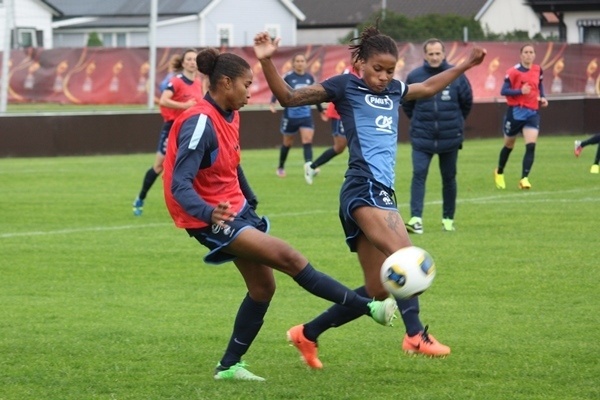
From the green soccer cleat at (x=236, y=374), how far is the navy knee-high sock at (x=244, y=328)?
0.03m

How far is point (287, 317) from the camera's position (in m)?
8.79

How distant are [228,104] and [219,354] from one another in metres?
1.75

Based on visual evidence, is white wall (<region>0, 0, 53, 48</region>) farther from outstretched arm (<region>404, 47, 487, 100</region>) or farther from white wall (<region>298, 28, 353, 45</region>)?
outstretched arm (<region>404, 47, 487, 100</region>)

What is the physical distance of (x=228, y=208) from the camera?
610cm

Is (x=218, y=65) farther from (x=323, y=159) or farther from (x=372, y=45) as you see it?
(x=323, y=159)

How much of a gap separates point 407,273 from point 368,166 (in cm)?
99

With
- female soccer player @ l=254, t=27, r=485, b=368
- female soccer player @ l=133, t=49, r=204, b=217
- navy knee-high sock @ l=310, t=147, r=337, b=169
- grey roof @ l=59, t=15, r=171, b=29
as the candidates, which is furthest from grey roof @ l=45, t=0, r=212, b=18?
female soccer player @ l=254, t=27, r=485, b=368

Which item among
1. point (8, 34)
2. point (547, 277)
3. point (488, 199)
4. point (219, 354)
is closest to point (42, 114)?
point (8, 34)

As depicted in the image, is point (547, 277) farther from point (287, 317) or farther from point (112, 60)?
point (112, 60)

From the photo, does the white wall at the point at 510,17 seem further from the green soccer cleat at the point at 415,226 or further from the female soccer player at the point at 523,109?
the green soccer cleat at the point at 415,226

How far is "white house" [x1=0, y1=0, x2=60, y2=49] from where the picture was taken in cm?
4038

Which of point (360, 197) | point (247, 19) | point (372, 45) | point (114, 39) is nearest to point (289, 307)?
point (360, 197)

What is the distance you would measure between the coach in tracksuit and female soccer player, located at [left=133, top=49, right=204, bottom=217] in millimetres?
3356

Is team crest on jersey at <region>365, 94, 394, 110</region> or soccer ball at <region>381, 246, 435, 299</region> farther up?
team crest on jersey at <region>365, 94, 394, 110</region>
